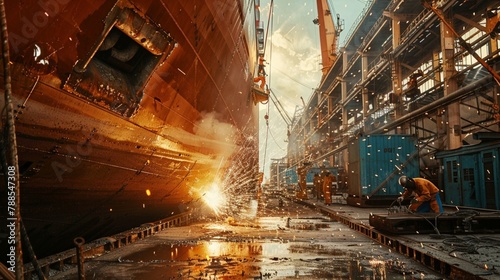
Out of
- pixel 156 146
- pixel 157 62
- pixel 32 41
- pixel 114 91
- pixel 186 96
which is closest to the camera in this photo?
pixel 32 41

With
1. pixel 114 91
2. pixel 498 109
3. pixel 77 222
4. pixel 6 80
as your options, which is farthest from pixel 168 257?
pixel 498 109

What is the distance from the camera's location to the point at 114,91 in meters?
4.36

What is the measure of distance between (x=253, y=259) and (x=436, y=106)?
1399 cm

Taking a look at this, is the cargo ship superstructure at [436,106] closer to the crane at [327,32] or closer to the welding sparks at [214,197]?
the welding sparks at [214,197]

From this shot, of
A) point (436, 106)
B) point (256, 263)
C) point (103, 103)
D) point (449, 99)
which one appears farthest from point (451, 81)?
point (103, 103)

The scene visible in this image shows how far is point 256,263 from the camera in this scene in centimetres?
508

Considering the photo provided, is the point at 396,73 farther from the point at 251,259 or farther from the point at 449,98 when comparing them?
the point at 251,259

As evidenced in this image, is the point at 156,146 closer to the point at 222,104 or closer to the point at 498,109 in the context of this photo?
the point at 222,104

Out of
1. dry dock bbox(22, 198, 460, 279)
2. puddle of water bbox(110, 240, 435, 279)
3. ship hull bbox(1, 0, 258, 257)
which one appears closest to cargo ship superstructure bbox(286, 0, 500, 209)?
dry dock bbox(22, 198, 460, 279)

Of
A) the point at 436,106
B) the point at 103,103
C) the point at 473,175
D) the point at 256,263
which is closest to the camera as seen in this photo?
the point at 103,103

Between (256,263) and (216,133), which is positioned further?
(216,133)

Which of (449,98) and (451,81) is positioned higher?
(451,81)

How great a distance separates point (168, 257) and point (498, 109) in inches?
502

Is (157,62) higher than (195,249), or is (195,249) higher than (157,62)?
(157,62)
